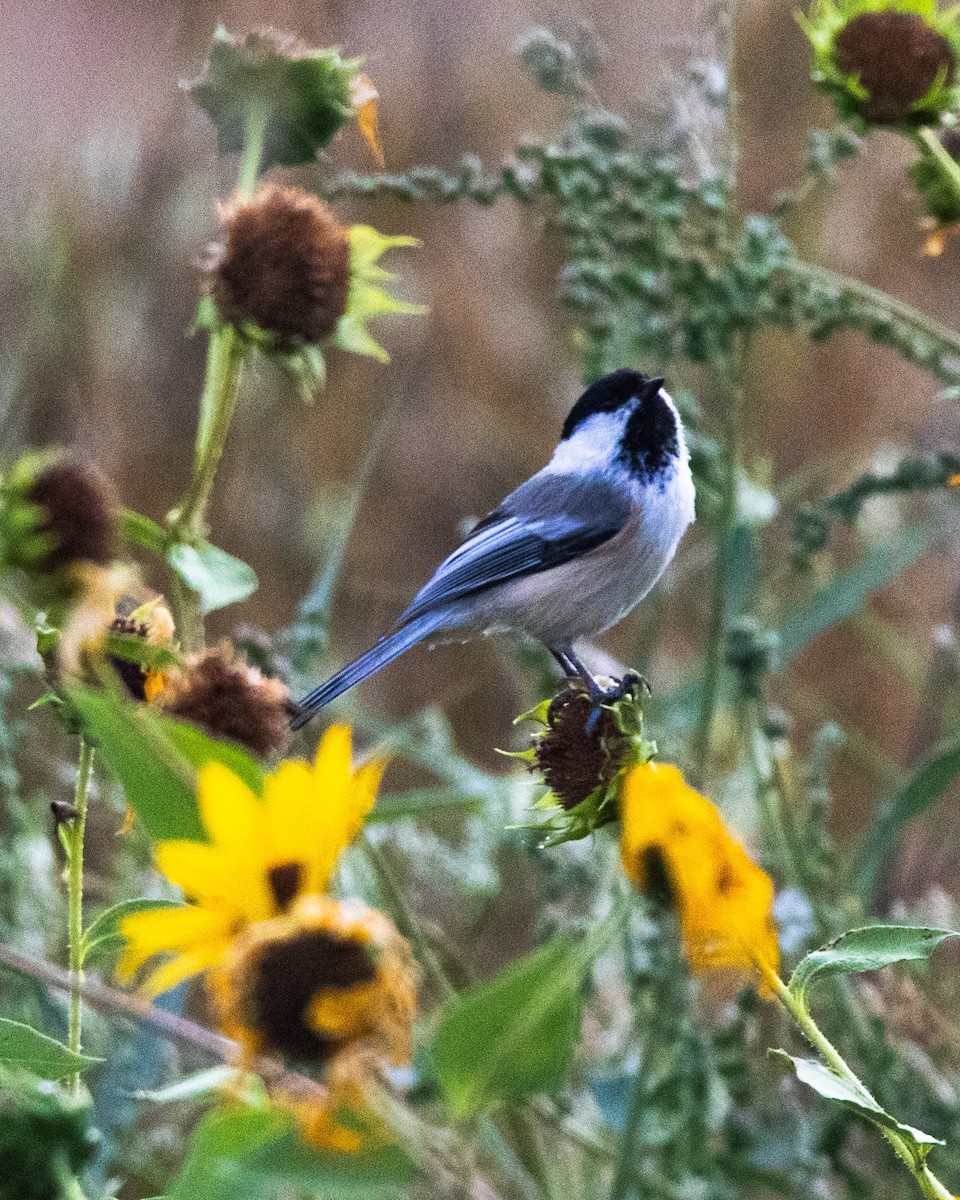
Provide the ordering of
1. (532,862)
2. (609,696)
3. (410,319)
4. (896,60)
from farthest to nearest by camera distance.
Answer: (410,319)
(532,862)
(896,60)
(609,696)

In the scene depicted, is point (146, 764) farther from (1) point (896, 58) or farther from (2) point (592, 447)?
(2) point (592, 447)

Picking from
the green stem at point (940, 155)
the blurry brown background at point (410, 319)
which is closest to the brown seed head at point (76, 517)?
the green stem at point (940, 155)

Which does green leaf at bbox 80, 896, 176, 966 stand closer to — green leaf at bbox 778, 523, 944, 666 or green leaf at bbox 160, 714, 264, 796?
green leaf at bbox 160, 714, 264, 796

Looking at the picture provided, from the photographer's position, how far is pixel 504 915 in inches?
65.3

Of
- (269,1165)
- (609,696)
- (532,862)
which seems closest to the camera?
(269,1165)

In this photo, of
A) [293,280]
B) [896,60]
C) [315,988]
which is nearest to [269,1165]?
[315,988]

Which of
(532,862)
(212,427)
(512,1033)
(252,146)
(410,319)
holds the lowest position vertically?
(532,862)

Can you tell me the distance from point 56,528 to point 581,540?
58 cm

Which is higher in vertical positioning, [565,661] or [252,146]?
[252,146]

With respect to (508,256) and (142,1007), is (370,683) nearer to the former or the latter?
(508,256)

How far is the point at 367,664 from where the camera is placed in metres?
0.75

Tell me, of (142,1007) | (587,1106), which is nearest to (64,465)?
(142,1007)

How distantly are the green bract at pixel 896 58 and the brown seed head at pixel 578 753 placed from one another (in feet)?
1.23

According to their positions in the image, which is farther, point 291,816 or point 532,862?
point 532,862
